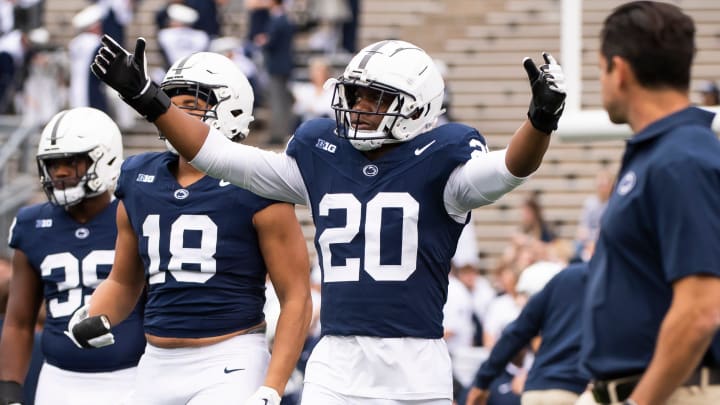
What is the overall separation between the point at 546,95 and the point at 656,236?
754 mm

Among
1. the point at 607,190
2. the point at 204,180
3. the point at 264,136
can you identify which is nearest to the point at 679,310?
the point at 204,180

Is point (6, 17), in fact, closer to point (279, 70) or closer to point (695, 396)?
point (279, 70)

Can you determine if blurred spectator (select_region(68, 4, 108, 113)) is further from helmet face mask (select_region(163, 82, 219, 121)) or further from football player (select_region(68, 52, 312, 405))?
football player (select_region(68, 52, 312, 405))

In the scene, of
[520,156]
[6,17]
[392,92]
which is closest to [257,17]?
[6,17]

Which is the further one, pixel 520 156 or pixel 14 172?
→ pixel 14 172

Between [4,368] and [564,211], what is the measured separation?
9967 mm

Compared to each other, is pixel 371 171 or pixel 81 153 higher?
pixel 371 171

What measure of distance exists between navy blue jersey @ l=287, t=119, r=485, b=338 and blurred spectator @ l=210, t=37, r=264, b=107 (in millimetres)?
10899

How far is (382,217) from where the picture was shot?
4.55 metres

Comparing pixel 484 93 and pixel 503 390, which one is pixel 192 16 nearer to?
pixel 484 93

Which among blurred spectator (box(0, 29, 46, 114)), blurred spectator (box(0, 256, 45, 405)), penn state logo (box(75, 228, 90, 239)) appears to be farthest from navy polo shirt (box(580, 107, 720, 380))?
blurred spectator (box(0, 29, 46, 114))

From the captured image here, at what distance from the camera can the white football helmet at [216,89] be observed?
5164 mm

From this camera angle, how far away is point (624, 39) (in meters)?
3.64

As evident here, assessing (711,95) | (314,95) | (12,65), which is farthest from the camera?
(12,65)
